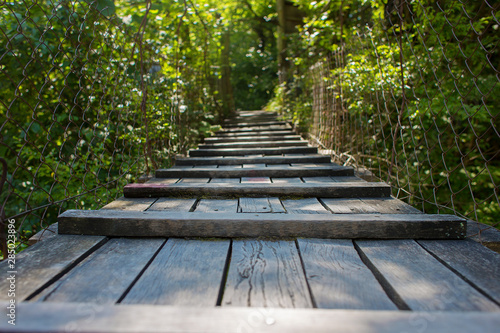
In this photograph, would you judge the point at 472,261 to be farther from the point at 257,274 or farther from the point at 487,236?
the point at 257,274

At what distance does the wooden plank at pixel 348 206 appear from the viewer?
1.69 metres

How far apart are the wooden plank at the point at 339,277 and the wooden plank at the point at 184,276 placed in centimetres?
31

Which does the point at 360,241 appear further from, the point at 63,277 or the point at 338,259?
the point at 63,277

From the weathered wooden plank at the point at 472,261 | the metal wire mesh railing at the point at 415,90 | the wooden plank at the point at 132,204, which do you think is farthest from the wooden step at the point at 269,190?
the weathered wooden plank at the point at 472,261

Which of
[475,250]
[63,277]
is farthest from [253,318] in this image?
[475,250]

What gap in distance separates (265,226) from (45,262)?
2.78 ft

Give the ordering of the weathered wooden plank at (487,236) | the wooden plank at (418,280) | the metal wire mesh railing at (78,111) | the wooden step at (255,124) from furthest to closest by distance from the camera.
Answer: the wooden step at (255,124) → the metal wire mesh railing at (78,111) → the weathered wooden plank at (487,236) → the wooden plank at (418,280)

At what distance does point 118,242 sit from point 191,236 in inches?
12.3

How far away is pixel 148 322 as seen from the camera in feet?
2.26

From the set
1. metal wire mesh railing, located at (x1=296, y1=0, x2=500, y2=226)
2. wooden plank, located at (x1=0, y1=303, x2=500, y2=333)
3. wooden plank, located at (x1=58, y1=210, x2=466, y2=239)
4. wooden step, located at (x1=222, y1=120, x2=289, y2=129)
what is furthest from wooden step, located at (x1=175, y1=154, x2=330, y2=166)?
wooden step, located at (x1=222, y1=120, x2=289, y2=129)

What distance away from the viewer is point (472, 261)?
1.12 m

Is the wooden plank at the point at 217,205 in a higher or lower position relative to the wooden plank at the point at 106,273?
higher

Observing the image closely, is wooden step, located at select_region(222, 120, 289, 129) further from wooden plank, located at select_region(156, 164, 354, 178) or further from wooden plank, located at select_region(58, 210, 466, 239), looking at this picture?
wooden plank, located at select_region(58, 210, 466, 239)

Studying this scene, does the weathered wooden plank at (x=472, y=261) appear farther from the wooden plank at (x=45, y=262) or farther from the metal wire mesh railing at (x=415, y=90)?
the wooden plank at (x=45, y=262)
